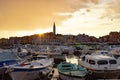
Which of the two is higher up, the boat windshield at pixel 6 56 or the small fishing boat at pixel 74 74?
the boat windshield at pixel 6 56

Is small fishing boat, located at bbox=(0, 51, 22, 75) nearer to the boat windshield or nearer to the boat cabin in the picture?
the boat windshield

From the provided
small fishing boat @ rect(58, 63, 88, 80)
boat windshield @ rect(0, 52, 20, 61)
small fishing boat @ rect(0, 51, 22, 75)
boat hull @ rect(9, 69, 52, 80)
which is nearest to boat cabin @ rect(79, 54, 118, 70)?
small fishing boat @ rect(58, 63, 88, 80)

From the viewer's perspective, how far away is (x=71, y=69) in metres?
25.9

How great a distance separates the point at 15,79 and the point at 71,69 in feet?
20.0

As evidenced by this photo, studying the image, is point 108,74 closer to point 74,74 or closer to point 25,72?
point 74,74

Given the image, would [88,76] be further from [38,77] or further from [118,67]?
[38,77]

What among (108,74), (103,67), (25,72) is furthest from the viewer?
(103,67)

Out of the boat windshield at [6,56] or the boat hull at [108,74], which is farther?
the boat windshield at [6,56]

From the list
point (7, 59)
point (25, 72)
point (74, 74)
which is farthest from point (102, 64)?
point (7, 59)

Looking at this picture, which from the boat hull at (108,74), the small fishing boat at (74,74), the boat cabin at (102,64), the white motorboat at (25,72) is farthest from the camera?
the boat cabin at (102,64)

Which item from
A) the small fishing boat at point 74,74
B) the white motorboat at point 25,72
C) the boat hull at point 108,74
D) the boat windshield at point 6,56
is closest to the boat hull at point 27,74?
the white motorboat at point 25,72

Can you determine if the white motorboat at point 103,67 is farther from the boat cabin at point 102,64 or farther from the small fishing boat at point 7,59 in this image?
the small fishing boat at point 7,59

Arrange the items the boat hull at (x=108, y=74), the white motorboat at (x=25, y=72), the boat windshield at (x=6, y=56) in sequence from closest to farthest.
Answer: the white motorboat at (x=25, y=72), the boat hull at (x=108, y=74), the boat windshield at (x=6, y=56)

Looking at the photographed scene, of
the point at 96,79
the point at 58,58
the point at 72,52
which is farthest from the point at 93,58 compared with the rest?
the point at 72,52
